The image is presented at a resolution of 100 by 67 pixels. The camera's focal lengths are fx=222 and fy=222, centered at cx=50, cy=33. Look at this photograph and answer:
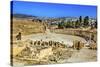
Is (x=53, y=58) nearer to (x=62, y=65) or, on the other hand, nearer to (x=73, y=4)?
(x=62, y=65)

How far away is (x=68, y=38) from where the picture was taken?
269 centimetres

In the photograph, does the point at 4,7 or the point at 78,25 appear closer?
the point at 4,7

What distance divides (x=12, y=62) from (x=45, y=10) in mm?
704

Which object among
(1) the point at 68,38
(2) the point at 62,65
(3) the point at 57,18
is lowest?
(2) the point at 62,65

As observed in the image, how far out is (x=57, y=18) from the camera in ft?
8.68

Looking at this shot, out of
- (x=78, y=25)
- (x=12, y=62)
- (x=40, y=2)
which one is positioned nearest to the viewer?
(x=12, y=62)

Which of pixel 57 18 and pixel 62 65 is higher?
pixel 57 18

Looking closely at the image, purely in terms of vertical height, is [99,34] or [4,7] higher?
[4,7]

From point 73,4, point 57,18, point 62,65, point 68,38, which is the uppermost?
point 73,4

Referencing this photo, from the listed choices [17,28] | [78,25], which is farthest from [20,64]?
[78,25]

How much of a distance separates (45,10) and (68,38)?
0.44m

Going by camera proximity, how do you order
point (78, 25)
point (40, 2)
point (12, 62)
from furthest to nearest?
point (78, 25) < point (40, 2) < point (12, 62)

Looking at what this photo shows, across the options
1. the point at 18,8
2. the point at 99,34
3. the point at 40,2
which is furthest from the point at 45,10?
the point at 99,34

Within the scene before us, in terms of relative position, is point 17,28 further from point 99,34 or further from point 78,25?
point 99,34
